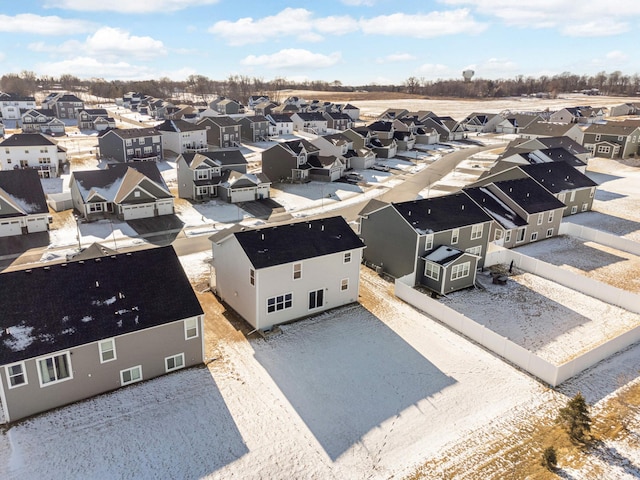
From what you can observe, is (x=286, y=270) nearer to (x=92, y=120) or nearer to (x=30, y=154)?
(x=30, y=154)

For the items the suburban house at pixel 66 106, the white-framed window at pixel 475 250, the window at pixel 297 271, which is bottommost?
the white-framed window at pixel 475 250

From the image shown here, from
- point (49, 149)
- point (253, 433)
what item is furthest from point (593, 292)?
point (49, 149)

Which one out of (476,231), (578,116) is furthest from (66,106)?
(578,116)

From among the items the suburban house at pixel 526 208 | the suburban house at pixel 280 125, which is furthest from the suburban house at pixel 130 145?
the suburban house at pixel 526 208

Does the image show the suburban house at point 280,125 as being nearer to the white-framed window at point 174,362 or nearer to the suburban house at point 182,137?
the suburban house at point 182,137

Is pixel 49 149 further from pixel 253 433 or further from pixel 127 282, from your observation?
pixel 253 433

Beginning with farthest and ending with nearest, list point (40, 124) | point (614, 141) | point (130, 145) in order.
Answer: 1. point (40, 124)
2. point (614, 141)
3. point (130, 145)
